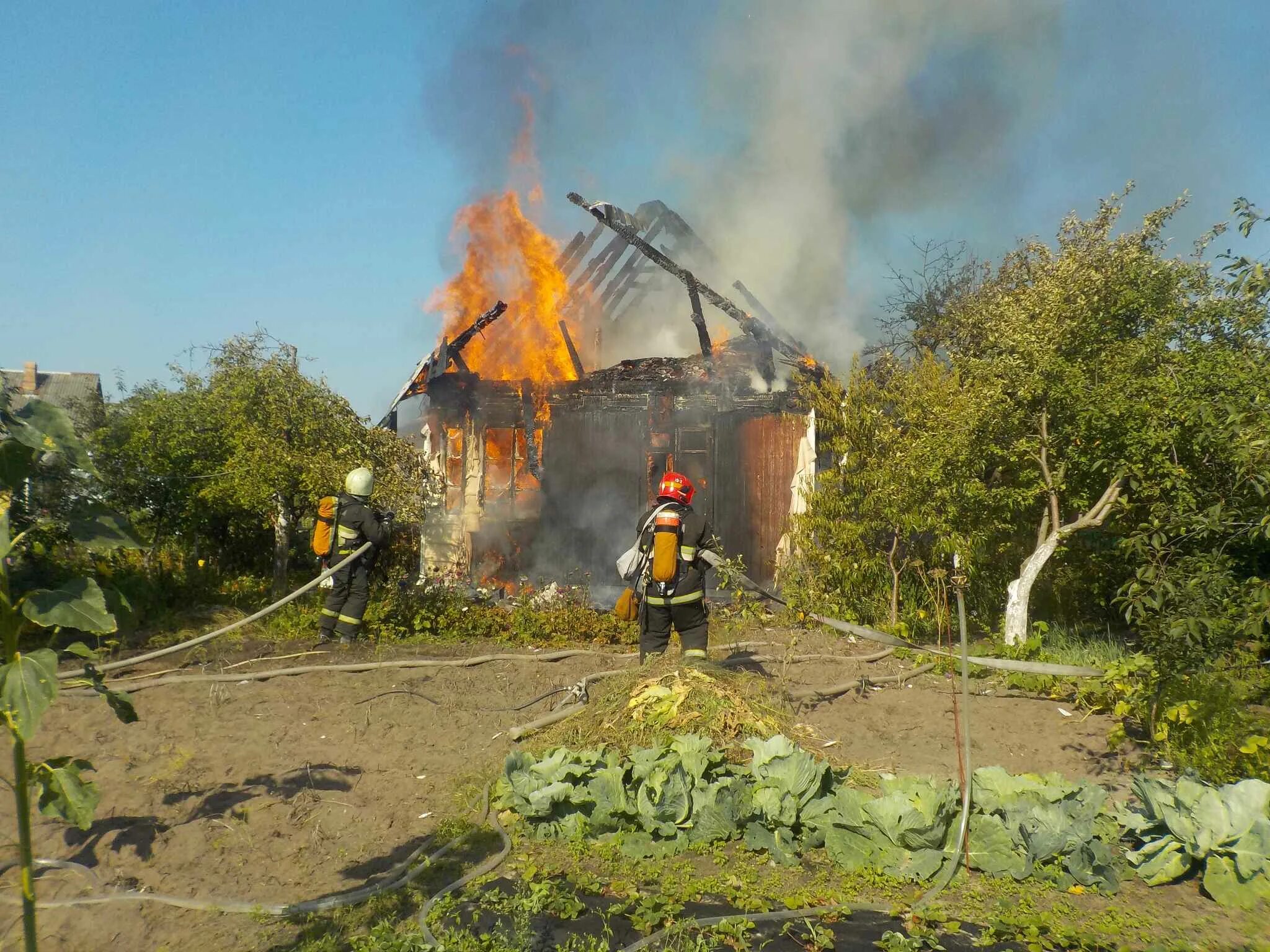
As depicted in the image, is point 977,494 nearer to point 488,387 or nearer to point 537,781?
point 537,781

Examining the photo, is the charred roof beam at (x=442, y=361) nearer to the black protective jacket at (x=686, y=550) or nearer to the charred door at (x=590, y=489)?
the charred door at (x=590, y=489)

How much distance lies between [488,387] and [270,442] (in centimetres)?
350

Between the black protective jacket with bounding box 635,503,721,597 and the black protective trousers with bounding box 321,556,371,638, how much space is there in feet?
12.4

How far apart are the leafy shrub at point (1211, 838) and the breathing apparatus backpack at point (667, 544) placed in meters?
3.72

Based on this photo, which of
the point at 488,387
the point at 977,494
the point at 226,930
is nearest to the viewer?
the point at 226,930

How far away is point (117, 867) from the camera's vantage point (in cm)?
457

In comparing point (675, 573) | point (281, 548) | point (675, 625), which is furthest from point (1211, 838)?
point (281, 548)

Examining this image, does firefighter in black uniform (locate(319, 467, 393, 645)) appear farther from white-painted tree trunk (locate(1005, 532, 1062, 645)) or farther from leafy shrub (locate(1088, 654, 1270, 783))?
leafy shrub (locate(1088, 654, 1270, 783))

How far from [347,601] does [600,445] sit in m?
4.70

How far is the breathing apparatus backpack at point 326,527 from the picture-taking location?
9.94 m

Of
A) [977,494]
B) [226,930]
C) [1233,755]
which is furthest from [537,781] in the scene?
[977,494]

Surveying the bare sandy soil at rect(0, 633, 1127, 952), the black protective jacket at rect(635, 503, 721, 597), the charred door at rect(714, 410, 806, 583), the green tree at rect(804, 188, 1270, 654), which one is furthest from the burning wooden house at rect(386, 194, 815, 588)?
the black protective jacket at rect(635, 503, 721, 597)

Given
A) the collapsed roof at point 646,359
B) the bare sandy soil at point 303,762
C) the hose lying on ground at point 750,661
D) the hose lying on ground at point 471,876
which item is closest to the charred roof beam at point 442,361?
the collapsed roof at point 646,359

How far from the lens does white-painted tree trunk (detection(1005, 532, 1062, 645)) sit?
372 inches
